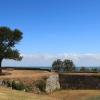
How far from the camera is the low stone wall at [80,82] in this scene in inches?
2785

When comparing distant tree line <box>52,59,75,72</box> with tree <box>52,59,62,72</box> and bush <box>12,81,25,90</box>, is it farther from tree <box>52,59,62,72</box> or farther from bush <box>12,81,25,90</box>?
bush <box>12,81,25,90</box>

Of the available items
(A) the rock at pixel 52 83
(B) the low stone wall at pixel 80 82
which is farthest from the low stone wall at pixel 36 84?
(B) the low stone wall at pixel 80 82

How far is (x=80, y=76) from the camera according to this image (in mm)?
72625

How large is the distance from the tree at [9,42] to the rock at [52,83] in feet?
28.3

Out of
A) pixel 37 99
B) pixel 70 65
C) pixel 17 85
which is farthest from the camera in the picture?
pixel 70 65

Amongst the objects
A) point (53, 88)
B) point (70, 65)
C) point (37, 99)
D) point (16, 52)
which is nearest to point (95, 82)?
point (53, 88)

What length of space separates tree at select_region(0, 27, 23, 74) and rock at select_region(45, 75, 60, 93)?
861cm

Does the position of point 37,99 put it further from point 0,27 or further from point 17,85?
point 0,27

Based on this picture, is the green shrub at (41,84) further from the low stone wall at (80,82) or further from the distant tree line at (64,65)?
the distant tree line at (64,65)

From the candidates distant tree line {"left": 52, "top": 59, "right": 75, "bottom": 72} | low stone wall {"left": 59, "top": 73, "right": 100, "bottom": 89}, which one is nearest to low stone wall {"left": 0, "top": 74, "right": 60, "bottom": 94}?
low stone wall {"left": 59, "top": 73, "right": 100, "bottom": 89}

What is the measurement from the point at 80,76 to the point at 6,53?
52.3 ft

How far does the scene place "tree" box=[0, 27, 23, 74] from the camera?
6969cm

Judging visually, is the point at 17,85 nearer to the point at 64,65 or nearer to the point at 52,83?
the point at 52,83

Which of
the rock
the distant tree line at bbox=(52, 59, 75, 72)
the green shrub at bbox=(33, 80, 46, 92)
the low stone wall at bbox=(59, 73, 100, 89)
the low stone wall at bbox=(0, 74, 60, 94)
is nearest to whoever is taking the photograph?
the low stone wall at bbox=(0, 74, 60, 94)
